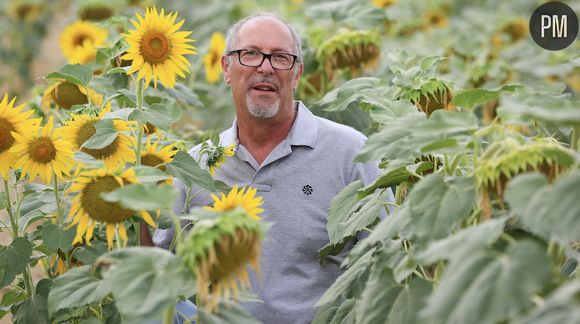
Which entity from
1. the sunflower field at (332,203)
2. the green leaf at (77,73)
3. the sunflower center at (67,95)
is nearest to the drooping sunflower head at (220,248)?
the sunflower field at (332,203)

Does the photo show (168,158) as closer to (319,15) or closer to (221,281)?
(221,281)

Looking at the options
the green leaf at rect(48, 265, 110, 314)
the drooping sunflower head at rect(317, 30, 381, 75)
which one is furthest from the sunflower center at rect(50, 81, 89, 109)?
the drooping sunflower head at rect(317, 30, 381, 75)

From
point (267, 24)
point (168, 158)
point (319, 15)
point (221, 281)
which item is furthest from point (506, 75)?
point (221, 281)

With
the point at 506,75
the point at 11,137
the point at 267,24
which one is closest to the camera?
the point at 11,137

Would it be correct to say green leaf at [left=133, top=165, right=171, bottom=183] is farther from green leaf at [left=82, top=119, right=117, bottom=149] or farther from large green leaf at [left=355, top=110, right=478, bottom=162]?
large green leaf at [left=355, top=110, right=478, bottom=162]

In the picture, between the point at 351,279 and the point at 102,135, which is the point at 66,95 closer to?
the point at 102,135

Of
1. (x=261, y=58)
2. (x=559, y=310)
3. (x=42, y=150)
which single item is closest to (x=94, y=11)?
(x=261, y=58)

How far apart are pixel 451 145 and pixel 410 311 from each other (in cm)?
27

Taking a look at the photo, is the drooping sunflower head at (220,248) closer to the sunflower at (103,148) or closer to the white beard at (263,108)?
the sunflower at (103,148)

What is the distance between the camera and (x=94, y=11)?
146 inches

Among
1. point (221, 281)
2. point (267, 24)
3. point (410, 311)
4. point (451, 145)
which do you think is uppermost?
point (267, 24)

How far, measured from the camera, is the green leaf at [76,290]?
158 centimetres

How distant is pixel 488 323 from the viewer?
1.06 m

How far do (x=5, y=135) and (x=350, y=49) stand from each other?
137 centimetres
